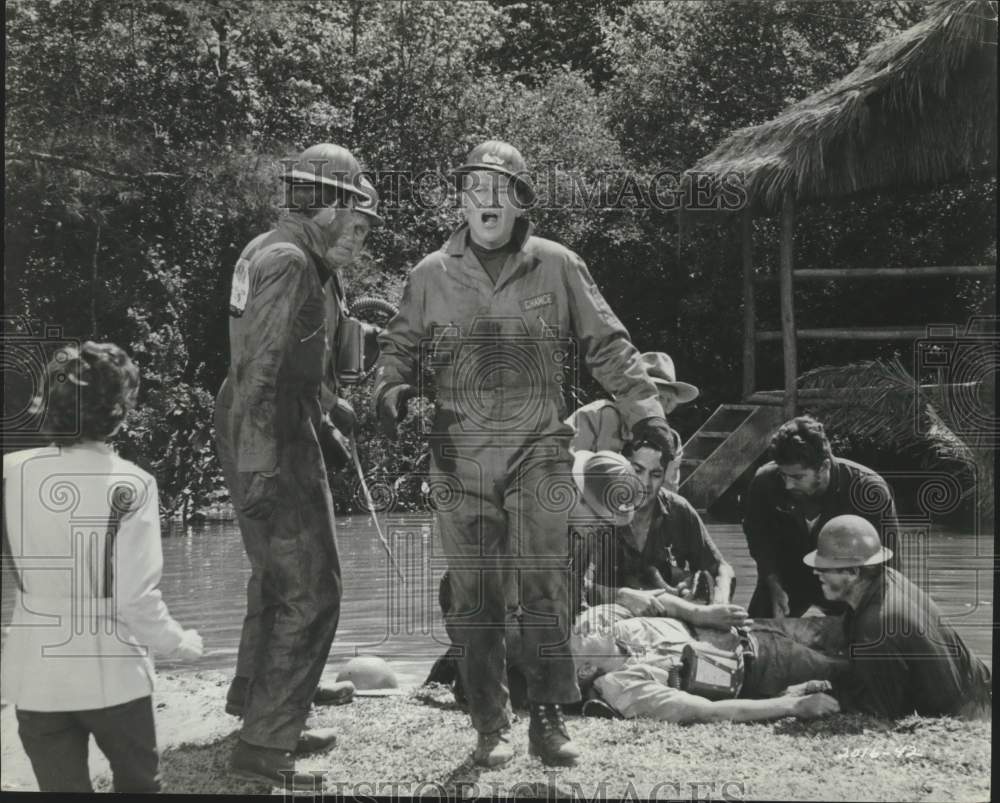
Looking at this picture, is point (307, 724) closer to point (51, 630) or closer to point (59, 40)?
point (51, 630)

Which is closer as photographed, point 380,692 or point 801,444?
point 801,444

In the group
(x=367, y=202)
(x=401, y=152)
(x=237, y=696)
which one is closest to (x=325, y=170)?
(x=367, y=202)

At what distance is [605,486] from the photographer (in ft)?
21.7

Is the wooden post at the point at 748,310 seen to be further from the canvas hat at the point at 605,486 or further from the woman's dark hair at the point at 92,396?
the woman's dark hair at the point at 92,396

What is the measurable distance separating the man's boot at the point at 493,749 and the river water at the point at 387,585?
885 mm

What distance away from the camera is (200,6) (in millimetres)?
7641

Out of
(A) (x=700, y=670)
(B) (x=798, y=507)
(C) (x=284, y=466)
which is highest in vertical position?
(C) (x=284, y=466)

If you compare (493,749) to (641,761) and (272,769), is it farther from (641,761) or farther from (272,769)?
(272,769)

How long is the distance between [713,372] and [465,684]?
7.15 feet

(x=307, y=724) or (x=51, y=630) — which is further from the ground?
(x=51, y=630)

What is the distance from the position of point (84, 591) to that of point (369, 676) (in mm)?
2175

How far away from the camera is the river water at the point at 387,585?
22.2 feet

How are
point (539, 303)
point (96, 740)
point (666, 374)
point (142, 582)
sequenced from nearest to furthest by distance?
point (142, 582) → point (96, 740) → point (539, 303) → point (666, 374)

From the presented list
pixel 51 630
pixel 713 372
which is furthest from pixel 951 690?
pixel 51 630
